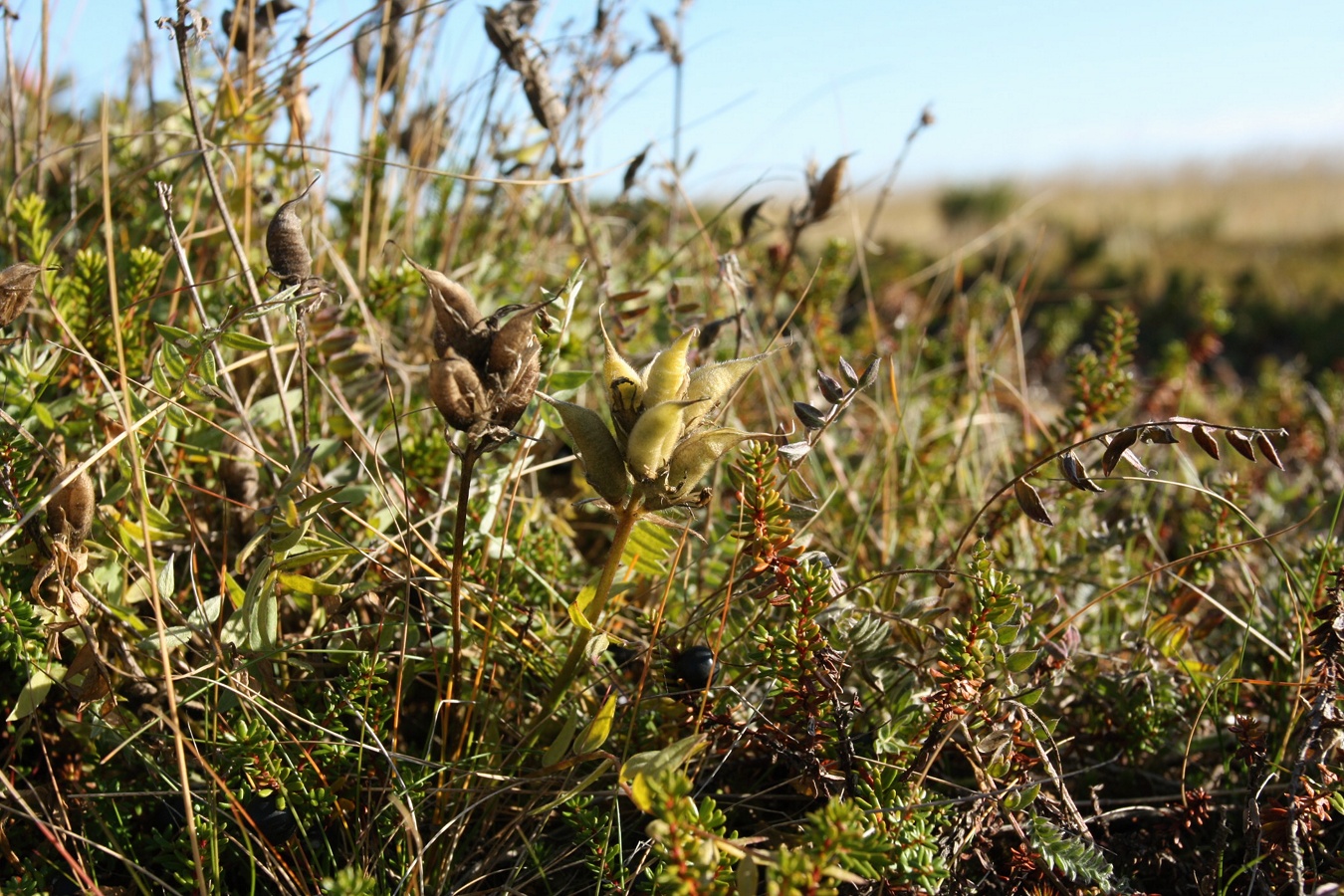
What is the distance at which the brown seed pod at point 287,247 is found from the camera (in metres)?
0.90

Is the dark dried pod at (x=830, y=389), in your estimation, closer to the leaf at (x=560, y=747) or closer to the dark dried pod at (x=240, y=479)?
the leaf at (x=560, y=747)

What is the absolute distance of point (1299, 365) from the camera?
2.58 meters

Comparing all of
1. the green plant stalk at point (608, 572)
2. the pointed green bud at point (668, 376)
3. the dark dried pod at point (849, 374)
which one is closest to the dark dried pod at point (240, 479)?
the green plant stalk at point (608, 572)

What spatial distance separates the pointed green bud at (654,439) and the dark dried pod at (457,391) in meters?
0.12

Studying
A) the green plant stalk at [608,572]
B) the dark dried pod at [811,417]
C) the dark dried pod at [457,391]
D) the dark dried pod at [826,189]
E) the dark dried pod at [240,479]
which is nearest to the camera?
the dark dried pod at [457,391]

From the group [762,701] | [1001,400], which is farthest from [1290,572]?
[1001,400]

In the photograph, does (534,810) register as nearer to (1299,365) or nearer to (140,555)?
(140,555)

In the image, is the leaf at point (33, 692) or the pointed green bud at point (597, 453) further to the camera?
the leaf at point (33, 692)

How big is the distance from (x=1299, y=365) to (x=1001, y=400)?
2.89 feet

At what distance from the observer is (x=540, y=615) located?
1.10m

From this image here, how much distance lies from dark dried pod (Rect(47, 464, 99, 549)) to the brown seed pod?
0.26m

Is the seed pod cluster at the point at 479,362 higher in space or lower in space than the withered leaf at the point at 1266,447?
higher

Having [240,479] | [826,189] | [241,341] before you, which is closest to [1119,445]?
[826,189]

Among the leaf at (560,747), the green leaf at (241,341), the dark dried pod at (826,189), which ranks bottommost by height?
the leaf at (560,747)
